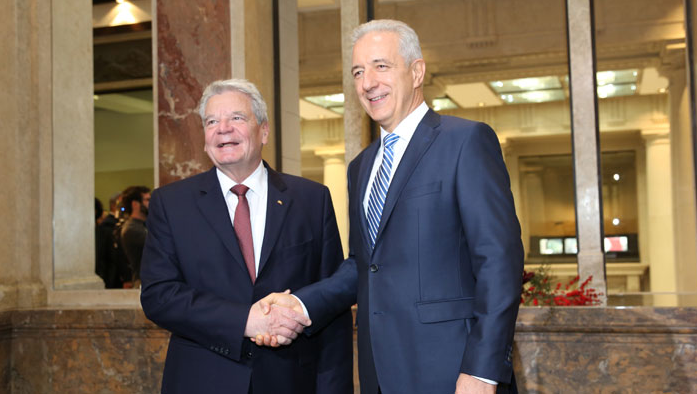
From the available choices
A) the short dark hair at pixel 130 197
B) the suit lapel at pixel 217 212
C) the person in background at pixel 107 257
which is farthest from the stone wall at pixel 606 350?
the person in background at pixel 107 257

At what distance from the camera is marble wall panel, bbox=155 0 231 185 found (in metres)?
4.97

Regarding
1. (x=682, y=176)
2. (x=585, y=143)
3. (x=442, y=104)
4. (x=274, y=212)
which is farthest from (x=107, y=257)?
(x=682, y=176)

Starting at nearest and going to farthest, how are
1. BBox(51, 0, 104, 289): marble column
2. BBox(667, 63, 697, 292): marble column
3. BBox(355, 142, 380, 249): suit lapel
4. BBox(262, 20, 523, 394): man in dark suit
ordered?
BBox(262, 20, 523, 394): man in dark suit < BBox(355, 142, 380, 249): suit lapel < BBox(51, 0, 104, 289): marble column < BBox(667, 63, 697, 292): marble column

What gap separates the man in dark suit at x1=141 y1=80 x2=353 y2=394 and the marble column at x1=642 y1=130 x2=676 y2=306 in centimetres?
1064

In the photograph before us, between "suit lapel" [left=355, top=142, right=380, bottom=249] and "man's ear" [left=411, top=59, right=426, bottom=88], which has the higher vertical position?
"man's ear" [left=411, top=59, right=426, bottom=88]

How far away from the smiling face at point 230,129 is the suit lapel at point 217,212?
0.31 feet

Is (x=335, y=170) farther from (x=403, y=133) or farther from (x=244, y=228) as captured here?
(x=403, y=133)

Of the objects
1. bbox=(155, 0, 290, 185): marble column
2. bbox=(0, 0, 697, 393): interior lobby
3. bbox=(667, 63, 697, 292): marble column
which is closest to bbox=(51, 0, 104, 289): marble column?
bbox=(0, 0, 697, 393): interior lobby

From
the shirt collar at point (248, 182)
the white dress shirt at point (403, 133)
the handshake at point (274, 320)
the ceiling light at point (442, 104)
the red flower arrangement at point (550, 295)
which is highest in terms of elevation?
the ceiling light at point (442, 104)

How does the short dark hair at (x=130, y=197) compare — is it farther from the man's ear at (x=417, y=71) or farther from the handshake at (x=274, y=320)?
the man's ear at (x=417, y=71)

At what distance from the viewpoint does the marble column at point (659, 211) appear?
12.0 m

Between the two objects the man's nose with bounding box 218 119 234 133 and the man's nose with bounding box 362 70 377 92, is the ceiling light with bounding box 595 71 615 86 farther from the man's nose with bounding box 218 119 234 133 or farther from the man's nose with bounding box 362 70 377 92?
the man's nose with bounding box 362 70 377 92

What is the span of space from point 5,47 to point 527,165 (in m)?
12.9

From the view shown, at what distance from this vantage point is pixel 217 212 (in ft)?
8.32
